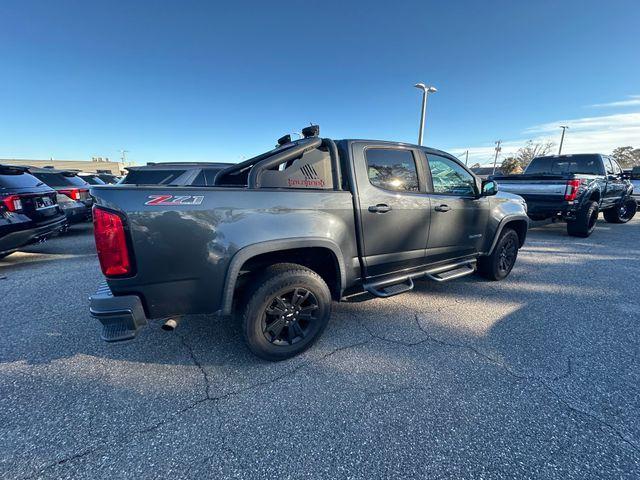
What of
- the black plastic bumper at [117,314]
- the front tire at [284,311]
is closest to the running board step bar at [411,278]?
the front tire at [284,311]

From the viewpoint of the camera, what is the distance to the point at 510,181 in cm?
775

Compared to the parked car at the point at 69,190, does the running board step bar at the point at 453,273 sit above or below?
below

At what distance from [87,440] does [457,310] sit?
3518 millimetres

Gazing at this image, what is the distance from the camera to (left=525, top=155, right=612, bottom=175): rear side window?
27.0ft

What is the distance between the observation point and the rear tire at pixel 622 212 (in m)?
9.70

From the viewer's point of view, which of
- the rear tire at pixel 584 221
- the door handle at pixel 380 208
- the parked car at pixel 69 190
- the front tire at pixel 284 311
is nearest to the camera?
the front tire at pixel 284 311

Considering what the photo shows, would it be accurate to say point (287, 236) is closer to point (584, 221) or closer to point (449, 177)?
point (449, 177)

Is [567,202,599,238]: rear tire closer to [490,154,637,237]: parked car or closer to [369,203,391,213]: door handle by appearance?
[490,154,637,237]: parked car

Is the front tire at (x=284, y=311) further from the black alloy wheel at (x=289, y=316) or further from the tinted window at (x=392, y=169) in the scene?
Answer: the tinted window at (x=392, y=169)

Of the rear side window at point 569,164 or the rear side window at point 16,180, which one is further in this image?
the rear side window at point 569,164

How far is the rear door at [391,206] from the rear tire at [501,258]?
5.13 ft

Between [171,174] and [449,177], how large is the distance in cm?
538

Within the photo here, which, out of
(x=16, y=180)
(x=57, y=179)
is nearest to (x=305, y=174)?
(x=16, y=180)

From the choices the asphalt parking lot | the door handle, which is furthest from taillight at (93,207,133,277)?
the door handle
